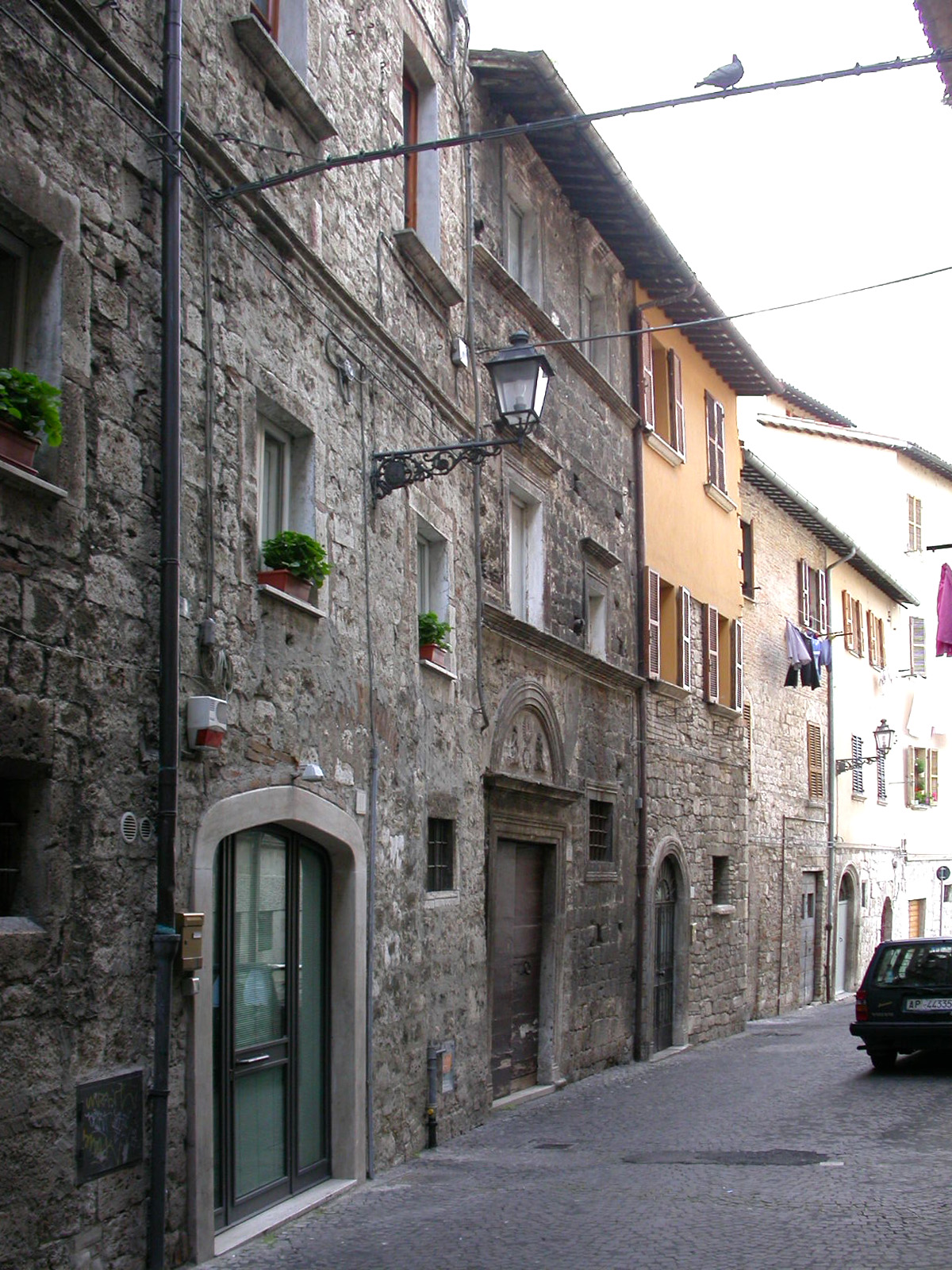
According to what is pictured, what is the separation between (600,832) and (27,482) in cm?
1093

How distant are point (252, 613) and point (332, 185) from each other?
3067 millimetres

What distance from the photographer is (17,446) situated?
19.0 ft

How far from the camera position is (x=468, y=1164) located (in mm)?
9875

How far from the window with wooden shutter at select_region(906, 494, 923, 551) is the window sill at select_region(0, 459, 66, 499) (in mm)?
32679

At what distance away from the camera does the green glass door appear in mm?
7723

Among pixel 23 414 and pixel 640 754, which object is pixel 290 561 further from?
pixel 640 754

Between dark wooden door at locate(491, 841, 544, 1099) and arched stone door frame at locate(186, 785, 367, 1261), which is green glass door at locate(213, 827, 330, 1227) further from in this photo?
dark wooden door at locate(491, 841, 544, 1099)

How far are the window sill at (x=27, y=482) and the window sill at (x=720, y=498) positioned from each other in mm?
15390

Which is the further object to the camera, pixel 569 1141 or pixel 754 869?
pixel 754 869

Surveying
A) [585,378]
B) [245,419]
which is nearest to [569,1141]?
[245,419]

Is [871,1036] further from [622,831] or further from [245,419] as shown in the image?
[245,419]

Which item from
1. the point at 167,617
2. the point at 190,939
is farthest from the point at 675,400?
the point at 190,939

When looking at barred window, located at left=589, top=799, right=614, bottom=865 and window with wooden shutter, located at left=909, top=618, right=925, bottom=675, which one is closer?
barred window, located at left=589, top=799, right=614, bottom=865

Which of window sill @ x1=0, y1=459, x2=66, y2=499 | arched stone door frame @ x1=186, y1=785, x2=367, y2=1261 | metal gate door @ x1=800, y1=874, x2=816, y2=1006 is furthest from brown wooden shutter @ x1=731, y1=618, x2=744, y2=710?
window sill @ x1=0, y1=459, x2=66, y2=499
